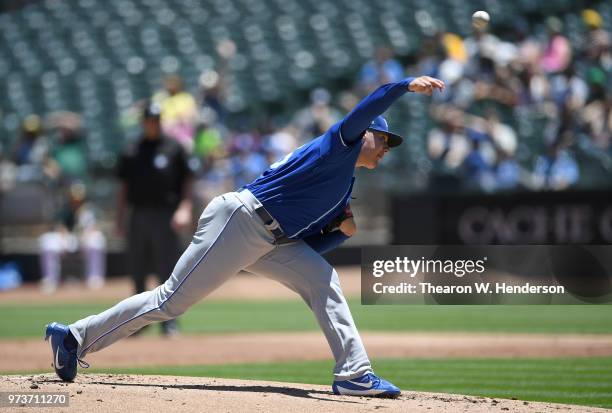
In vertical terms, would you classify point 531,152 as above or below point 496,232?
above

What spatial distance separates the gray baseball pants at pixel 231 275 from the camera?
5.92 m

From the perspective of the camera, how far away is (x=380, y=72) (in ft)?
59.1

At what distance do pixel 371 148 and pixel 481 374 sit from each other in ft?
9.52

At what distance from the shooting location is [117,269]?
17203mm

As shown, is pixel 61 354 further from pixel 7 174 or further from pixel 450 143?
pixel 7 174

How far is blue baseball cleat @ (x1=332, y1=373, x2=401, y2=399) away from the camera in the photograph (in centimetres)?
600

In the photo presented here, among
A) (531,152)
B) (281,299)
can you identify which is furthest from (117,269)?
(531,152)

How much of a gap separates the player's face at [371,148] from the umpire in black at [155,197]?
4737 mm

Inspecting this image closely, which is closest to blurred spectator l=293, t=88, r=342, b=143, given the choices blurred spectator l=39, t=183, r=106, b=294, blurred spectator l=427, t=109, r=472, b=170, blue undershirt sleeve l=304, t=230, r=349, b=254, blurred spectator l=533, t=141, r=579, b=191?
blurred spectator l=427, t=109, r=472, b=170

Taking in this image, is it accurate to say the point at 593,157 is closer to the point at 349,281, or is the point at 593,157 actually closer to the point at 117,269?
the point at 349,281

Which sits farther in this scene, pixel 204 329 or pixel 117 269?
pixel 117 269

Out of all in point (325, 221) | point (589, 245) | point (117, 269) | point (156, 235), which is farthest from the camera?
point (117, 269)

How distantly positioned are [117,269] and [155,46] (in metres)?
5.97

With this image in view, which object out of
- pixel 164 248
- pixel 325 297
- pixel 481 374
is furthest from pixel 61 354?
pixel 164 248
